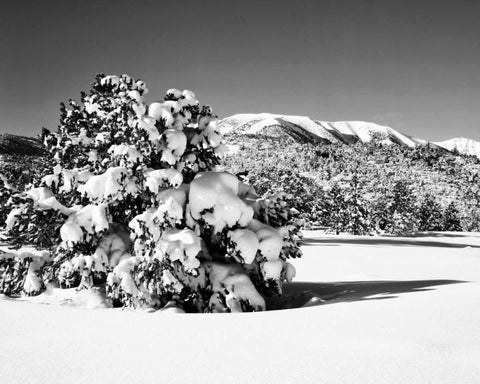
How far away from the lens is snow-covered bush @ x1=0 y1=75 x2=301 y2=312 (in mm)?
8625

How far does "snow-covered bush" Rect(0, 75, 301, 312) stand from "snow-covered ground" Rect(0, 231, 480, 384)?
2.46 m

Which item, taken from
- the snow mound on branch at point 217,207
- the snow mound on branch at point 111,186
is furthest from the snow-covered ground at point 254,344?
the snow mound on branch at point 111,186

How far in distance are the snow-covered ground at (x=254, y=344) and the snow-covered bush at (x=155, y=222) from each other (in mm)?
2460

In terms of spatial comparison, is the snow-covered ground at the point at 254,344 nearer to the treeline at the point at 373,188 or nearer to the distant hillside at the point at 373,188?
the distant hillside at the point at 373,188

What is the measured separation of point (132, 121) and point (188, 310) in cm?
514

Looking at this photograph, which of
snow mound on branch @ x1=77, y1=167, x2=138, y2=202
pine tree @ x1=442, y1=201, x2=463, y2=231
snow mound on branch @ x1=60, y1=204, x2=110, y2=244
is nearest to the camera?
snow mound on branch @ x1=60, y1=204, x2=110, y2=244

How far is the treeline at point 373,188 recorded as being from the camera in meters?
53.8

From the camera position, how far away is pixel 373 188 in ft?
374

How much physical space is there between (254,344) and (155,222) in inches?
189

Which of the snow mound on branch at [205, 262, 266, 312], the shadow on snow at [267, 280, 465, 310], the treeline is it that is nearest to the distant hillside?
the treeline

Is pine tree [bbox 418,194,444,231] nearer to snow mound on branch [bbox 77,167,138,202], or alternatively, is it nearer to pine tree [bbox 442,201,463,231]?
pine tree [bbox 442,201,463,231]

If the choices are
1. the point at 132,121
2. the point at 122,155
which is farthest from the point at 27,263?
the point at 132,121

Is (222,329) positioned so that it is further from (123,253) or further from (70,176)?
(70,176)

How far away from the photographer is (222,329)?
513 centimetres
